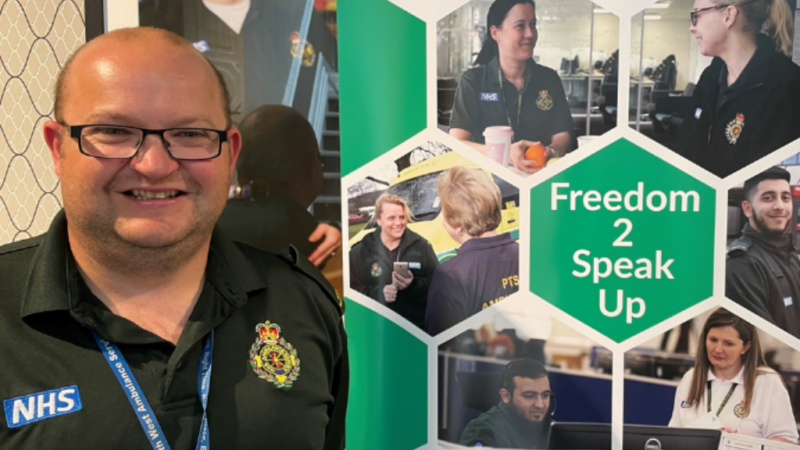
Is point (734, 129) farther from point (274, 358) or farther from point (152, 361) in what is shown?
point (152, 361)

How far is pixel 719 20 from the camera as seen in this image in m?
1.21

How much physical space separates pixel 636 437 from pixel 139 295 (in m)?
0.98

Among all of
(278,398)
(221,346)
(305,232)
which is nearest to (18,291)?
(221,346)

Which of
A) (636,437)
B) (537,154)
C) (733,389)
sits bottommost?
(636,437)

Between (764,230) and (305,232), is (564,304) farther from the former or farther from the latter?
(305,232)

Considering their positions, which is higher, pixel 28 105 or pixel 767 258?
pixel 28 105

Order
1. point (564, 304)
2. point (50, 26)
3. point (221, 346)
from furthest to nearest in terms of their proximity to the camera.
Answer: point (50, 26)
point (564, 304)
point (221, 346)

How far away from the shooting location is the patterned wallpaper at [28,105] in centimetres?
173

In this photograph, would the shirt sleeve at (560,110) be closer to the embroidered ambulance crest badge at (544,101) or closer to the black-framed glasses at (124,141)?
the embroidered ambulance crest badge at (544,101)

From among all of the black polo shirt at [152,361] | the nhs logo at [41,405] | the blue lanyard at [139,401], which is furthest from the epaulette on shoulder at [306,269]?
the nhs logo at [41,405]

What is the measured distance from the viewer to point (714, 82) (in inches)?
48.3

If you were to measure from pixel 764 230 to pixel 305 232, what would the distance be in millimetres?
907

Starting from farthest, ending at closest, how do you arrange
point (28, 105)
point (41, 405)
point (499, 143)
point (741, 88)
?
1. point (28, 105)
2. point (499, 143)
3. point (741, 88)
4. point (41, 405)

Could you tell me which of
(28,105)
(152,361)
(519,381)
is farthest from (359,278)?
(28,105)
